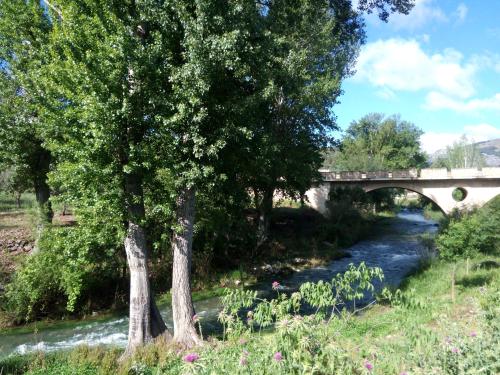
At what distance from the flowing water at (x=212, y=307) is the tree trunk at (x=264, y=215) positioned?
358 centimetres

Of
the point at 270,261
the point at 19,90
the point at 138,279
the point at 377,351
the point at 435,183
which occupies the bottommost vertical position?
the point at 270,261

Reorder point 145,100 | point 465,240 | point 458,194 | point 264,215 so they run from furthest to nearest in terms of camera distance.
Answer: point 458,194, point 264,215, point 465,240, point 145,100

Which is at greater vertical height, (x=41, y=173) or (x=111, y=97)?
(x=111, y=97)

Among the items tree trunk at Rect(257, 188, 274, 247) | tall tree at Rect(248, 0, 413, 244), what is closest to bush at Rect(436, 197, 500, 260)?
tall tree at Rect(248, 0, 413, 244)

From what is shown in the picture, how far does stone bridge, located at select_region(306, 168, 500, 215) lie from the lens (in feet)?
105

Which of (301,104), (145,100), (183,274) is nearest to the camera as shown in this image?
(145,100)

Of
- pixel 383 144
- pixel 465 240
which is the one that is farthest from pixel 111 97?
pixel 383 144

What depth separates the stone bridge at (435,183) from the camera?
31.9 meters

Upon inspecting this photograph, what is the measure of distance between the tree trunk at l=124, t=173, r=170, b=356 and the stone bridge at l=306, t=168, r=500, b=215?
2212 cm

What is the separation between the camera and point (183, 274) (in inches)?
388

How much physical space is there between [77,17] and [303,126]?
1510 cm

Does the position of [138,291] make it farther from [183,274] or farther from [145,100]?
[145,100]

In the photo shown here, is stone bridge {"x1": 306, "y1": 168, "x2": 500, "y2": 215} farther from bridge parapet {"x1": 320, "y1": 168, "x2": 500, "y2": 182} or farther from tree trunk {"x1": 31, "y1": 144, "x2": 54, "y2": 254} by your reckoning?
tree trunk {"x1": 31, "y1": 144, "x2": 54, "y2": 254}

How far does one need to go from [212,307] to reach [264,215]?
962 cm
